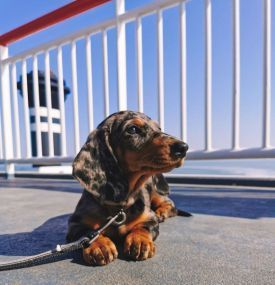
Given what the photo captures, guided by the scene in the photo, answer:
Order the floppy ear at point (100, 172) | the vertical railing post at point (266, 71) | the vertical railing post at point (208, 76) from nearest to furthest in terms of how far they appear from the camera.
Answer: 1. the floppy ear at point (100, 172)
2. the vertical railing post at point (266, 71)
3. the vertical railing post at point (208, 76)

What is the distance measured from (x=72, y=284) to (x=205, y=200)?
59.4 inches

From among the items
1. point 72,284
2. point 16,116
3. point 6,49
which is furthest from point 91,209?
point 6,49

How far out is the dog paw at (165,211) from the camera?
1572 millimetres

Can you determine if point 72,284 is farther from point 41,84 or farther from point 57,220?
point 41,84

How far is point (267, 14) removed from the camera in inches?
79.4

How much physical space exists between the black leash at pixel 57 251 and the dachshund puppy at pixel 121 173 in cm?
4

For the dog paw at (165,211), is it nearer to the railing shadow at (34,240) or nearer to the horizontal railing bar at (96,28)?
the railing shadow at (34,240)

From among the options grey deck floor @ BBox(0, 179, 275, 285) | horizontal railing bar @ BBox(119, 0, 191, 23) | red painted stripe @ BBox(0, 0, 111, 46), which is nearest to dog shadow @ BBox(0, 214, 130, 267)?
grey deck floor @ BBox(0, 179, 275, 285)

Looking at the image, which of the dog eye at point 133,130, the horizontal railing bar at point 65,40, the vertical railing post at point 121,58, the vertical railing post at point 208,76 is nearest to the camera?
the dog eye at point 133,130

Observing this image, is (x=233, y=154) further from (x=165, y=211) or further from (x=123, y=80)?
(x=123, y=80)

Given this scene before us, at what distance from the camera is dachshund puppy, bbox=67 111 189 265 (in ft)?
3.65

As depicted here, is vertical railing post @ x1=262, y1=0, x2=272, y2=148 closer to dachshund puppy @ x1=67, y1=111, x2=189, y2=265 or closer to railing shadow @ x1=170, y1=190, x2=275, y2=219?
railing shadow @ x1=170, y1=190, x2=275, y2=219

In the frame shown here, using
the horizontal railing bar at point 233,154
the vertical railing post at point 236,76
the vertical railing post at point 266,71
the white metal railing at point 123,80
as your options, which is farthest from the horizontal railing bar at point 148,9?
the horizontal railing bar at point 233,154

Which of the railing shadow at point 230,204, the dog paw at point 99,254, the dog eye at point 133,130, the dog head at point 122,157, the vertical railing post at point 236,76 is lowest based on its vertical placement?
the railing shadow at point 230,204
